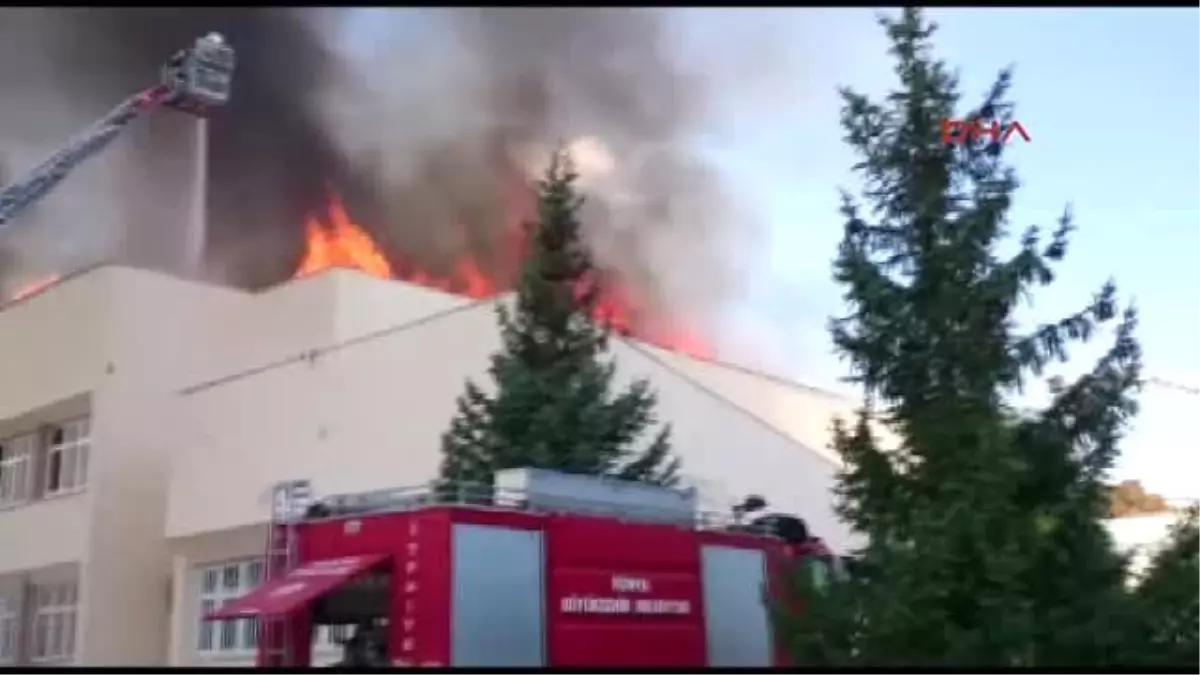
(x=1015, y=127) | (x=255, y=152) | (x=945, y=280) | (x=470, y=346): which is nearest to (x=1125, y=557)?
(x=945, y=280)

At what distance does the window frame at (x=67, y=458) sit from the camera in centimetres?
2492

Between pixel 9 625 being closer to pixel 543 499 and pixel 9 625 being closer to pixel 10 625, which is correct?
pixel 10 625

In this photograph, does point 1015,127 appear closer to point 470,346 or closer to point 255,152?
point 470,346

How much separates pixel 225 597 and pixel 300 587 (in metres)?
13.3

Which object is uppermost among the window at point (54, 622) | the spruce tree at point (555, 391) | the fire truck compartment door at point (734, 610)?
the spruce tree at point (555, 391)

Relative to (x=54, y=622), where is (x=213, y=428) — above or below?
above

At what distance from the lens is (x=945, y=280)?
1162 centimetres

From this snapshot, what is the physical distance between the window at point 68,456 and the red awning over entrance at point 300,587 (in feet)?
49.4

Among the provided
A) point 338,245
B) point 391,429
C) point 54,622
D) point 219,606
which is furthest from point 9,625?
point 391,429

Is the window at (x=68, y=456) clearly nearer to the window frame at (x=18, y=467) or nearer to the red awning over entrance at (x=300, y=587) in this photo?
the window frame at (x=18, y=467)

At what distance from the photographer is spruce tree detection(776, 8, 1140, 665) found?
10.2 m

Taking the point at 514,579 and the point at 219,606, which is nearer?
the point at 514,579

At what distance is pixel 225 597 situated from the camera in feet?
75.5

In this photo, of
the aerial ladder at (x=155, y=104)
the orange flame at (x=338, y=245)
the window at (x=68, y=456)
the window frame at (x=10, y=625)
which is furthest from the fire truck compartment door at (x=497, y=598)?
the aerial ladder at (x=155, y=104)
